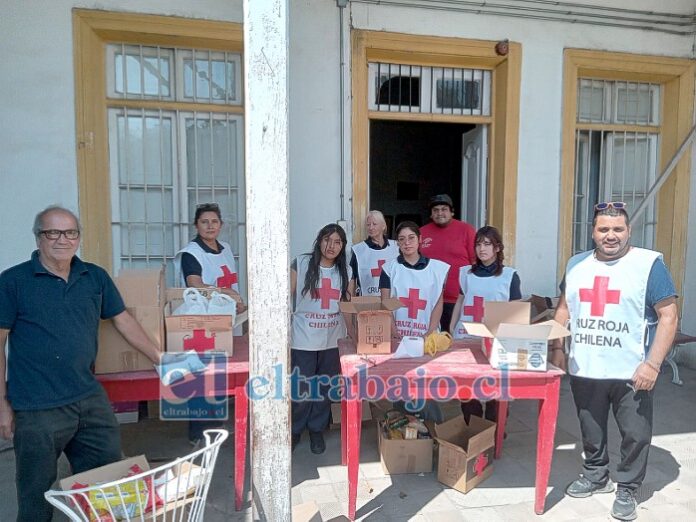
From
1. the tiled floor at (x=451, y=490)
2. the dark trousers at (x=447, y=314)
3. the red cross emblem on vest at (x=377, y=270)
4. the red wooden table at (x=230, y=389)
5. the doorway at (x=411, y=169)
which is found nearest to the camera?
the red wooden table at (x=230, y=389)

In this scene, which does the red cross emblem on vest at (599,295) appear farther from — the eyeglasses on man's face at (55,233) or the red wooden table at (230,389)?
the eyeglasses on man's face at (55,233)

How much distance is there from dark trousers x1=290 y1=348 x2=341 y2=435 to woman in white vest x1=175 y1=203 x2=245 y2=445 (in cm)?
46

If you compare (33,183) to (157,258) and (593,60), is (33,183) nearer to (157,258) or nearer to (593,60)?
(157,258)

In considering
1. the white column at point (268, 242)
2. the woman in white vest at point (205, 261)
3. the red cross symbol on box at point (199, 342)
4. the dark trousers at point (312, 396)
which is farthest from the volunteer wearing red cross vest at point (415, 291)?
the white column at point (268, 242)

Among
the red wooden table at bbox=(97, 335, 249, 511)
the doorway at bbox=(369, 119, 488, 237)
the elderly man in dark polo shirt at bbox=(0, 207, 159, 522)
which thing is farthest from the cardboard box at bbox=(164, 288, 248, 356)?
the doorway at bbox=(369, 119, 488, 237)

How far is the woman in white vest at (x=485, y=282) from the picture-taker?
2.90 metres

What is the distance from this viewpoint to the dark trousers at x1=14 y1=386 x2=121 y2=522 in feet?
6.02

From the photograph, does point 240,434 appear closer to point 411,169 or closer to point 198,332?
point 198,332

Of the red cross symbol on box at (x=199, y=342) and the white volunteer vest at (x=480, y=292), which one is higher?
the white volunteer vest at (x=480, y=292)

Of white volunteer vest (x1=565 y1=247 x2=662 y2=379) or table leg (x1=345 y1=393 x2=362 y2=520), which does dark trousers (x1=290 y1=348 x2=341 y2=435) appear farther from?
white volunteer vest (x1=565 y1=247 x2=662 y2=379)

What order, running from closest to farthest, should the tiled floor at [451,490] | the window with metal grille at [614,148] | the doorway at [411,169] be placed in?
1. the tiled floor at [451,490]
2. the window with metal grille at [614,148]
3. the doorway at [411,169]

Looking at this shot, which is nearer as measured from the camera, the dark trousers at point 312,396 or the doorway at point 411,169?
the dark trousers at point 312,396

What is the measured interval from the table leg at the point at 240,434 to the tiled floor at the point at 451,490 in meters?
0.10

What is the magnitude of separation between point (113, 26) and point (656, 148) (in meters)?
4.88
